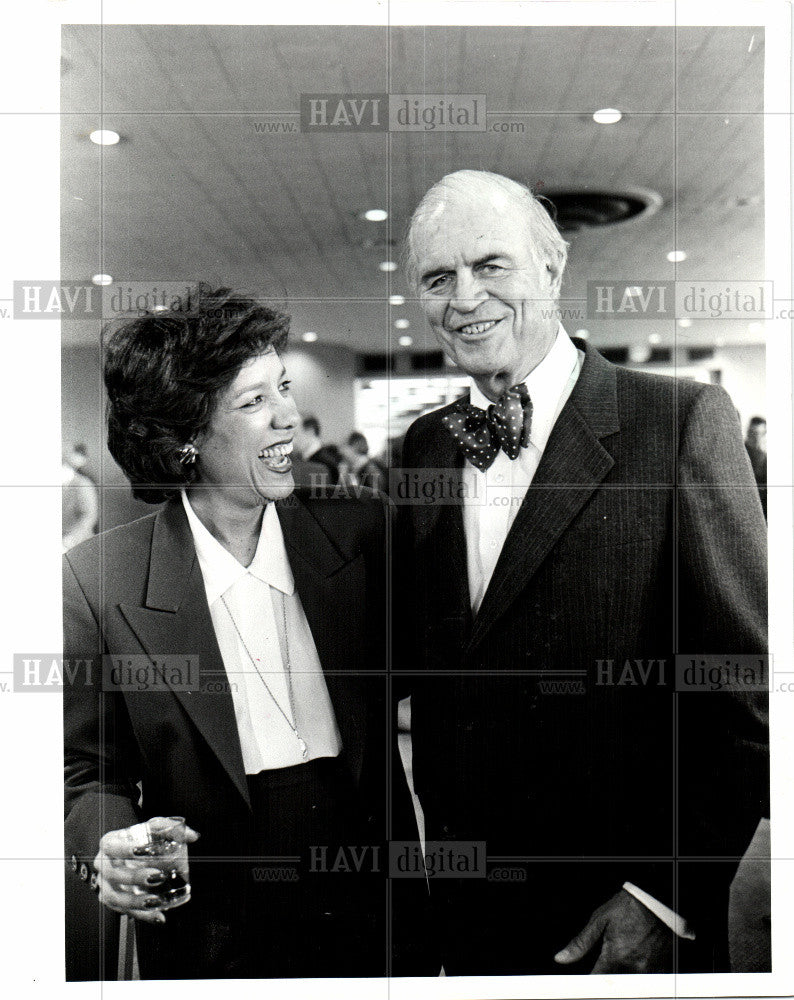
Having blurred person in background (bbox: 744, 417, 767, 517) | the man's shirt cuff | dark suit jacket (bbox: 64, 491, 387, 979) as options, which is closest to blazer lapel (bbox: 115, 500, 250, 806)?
dark suit jacket (bbox: 64, 491, 387, 979)

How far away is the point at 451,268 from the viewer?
1931 millimetres

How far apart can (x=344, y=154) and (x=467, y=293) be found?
0.42m

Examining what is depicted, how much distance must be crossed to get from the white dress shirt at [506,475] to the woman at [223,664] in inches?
8.5

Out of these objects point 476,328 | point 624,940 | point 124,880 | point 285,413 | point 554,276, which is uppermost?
point 554,276

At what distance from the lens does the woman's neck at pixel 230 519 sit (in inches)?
77.1

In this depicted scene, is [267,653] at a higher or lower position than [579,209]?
lower

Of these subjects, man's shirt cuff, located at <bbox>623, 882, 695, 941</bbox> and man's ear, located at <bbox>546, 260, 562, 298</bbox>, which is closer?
man's ear, located at <bbox>546, 260, 562, 298</bbox>

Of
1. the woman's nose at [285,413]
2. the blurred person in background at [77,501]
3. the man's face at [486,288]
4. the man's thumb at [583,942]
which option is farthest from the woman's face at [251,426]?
the man's thumb at [583,942]

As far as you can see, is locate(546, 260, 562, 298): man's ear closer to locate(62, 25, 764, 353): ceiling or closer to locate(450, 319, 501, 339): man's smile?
locate(62, 25, 764, 353): ceiling

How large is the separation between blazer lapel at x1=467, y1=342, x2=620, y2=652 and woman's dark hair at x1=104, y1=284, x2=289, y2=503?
0.65m

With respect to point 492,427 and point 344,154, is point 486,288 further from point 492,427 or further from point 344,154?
point 344,154

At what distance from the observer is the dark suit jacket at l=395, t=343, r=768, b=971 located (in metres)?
1.95

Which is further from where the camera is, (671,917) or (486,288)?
(671,917)

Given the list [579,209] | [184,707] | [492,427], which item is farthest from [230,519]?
[579,209]
